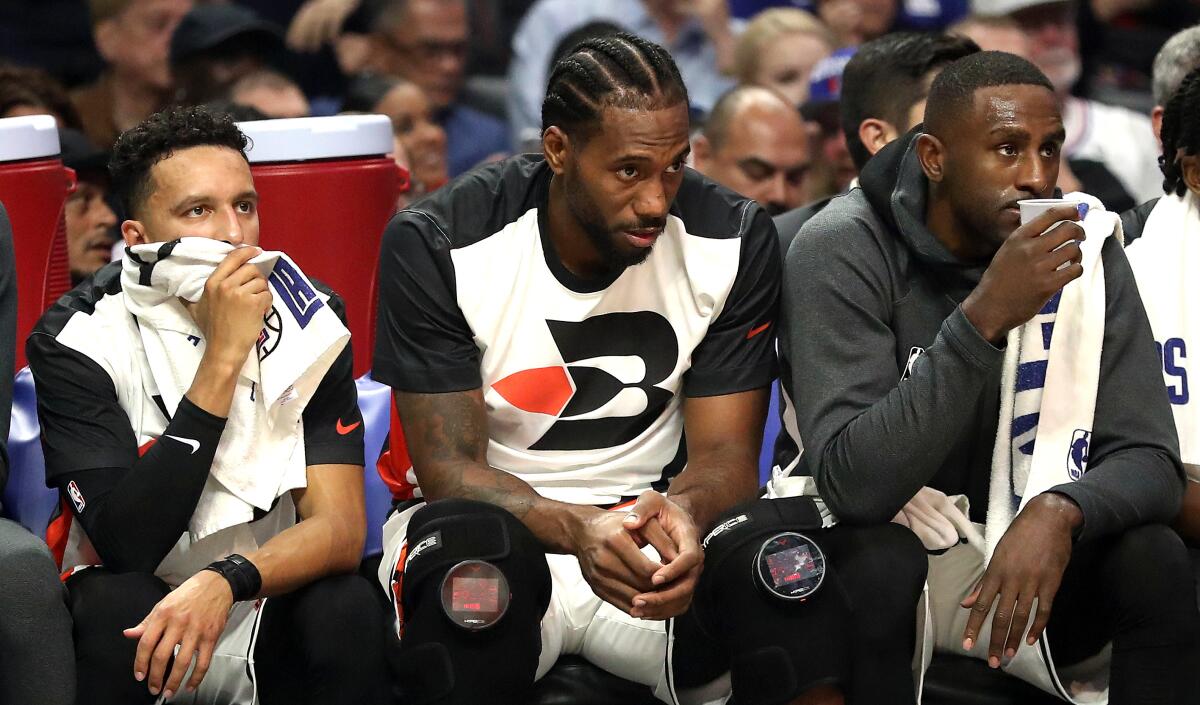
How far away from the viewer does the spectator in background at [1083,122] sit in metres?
4.95

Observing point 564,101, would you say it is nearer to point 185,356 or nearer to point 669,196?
point 669,196

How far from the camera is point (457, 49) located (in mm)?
5730

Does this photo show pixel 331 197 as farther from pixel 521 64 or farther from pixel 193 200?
pixel 521 64

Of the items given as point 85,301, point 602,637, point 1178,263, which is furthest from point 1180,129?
point 85,301

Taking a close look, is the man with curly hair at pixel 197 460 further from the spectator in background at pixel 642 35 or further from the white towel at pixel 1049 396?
the spectator in background at pixel 642 35

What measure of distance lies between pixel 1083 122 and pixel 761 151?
4.92 ft

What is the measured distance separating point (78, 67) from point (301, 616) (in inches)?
136

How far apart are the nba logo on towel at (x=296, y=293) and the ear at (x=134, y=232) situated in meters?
0.23

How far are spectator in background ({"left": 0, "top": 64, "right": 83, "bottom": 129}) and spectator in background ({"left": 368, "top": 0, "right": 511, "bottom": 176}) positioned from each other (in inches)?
63.4

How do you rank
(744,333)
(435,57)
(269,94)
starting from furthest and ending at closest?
(435,57) → (269,94) → (744,333)

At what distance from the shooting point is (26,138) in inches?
121

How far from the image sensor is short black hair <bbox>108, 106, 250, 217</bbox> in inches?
106

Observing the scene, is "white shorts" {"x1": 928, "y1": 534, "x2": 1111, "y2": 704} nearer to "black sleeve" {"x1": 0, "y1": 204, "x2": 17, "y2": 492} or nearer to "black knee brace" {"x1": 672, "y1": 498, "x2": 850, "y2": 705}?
"black knee brace" {"x1": 672, "y1": 498, "x2": 850, "y2": 705}

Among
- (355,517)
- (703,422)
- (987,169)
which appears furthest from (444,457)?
(987,169)
